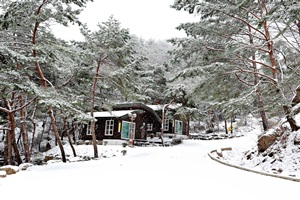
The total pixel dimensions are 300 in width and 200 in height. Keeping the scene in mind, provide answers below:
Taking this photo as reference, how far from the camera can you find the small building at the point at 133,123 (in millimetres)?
20641

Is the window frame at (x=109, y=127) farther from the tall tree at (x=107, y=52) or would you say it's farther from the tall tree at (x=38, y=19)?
the tall tree at (x=38, y=19)

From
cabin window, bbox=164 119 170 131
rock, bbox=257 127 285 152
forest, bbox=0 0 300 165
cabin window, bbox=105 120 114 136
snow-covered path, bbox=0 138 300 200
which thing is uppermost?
forest, bbox=0 0 300 165

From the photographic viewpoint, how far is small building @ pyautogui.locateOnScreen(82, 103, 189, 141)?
2064 centimetres

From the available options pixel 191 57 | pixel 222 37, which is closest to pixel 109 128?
pixel 191 57

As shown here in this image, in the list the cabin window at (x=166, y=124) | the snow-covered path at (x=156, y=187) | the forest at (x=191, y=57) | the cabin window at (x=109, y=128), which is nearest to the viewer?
the snow-covered path at (x=156, y=187)

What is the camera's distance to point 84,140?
867 inches

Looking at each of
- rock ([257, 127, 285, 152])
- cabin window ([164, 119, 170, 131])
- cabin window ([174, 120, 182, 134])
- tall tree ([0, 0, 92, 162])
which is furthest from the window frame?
rock ([257, 127, 285, 152])

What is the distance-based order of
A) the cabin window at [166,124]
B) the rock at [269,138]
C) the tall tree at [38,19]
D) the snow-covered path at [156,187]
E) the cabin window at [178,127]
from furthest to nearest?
1. the cabin window at [178,127]
2. the cabin window at [166,124]
3. the rock at [269,138]
4. the tall tree at [38,19]
5. the snow-covered path at [156,187]

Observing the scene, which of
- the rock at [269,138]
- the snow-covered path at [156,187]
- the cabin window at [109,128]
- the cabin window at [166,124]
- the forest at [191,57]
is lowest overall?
the snow-covered path at [156,187]

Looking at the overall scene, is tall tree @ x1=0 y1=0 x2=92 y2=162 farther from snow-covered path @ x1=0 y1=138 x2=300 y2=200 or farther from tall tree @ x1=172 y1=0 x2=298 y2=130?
tall tree @ x1=172 y1=0 x2=298 y2=130

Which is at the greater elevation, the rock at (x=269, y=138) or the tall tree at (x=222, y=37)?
the tall tree at (x=222, y=37)

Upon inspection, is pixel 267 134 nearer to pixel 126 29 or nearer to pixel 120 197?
pixel 120 197

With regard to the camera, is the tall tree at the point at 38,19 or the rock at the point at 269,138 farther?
the rock at the point at 269,138

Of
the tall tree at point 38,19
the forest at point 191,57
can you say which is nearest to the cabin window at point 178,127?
the forest at point 191,57
